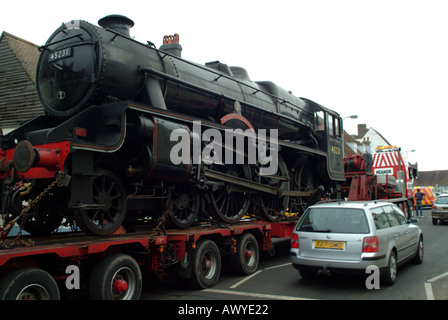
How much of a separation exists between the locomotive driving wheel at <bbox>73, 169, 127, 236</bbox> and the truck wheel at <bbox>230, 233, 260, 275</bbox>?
2.57 meters

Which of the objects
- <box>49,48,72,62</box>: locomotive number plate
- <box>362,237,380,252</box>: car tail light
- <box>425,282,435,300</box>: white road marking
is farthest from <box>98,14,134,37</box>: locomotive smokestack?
<box>425,282,435,300</box>: white road marking

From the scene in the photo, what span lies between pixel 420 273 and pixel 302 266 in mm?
2543

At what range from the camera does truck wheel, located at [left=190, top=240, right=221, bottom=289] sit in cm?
641

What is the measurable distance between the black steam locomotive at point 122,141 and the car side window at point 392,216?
2.76 meters

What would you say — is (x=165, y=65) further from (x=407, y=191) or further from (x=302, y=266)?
(x=407, y=191)

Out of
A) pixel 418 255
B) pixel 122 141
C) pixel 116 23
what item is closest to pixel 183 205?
pixel 122 141

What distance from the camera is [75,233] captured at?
661 centimetres

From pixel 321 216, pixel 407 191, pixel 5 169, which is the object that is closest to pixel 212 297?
pixel 321 216

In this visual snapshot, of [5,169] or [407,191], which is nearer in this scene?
[5,169]

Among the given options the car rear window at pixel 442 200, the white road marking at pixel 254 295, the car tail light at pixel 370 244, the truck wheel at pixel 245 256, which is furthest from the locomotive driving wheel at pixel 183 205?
the car rear window at pixel 442 200

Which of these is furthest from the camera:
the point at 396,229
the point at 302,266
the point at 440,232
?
the point at 440,232

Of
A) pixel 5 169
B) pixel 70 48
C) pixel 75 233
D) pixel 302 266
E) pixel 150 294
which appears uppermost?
pixel 70 48

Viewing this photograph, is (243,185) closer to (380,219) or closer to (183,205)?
(183,205)

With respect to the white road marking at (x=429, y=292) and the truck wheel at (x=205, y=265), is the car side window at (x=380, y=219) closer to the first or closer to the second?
the white road marking at (x=429, y=292)
